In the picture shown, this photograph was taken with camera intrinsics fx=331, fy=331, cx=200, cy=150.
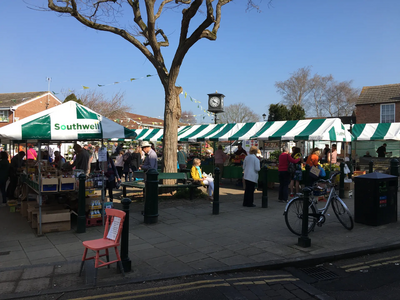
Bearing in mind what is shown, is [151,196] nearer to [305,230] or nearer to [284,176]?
A: [305,230]

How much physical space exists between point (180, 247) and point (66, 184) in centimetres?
298

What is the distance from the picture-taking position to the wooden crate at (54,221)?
681 centimetres

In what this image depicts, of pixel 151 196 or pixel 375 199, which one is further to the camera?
pixel 151 196

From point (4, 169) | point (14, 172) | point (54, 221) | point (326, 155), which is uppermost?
point (326, 155)

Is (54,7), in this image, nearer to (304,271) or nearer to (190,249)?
(190,249)

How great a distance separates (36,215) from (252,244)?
4.63 m

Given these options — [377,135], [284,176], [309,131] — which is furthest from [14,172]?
[377,135]

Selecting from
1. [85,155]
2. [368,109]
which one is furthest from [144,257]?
[368,109]

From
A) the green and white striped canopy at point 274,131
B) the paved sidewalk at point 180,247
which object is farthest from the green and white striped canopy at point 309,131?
the paved sidewalk at point 180,247

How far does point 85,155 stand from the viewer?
31.4ft

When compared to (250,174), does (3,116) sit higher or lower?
higher

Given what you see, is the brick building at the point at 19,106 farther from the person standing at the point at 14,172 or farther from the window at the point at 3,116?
the person standing at the point at 14,172

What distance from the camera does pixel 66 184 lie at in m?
7.13

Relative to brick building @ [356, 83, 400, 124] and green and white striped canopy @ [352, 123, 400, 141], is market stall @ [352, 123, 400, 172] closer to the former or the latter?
green and white striped canopy @ [352, 123, 400, 141]
